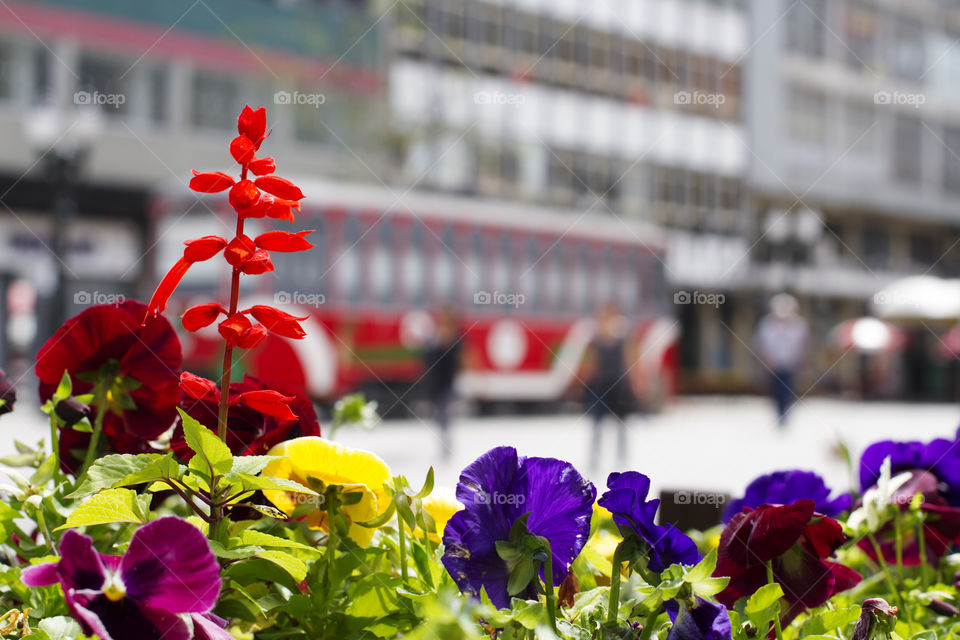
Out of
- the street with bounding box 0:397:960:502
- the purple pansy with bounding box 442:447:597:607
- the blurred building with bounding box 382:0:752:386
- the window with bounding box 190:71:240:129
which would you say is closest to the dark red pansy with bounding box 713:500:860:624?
the purple pansy with bounding box 442:447:597:607

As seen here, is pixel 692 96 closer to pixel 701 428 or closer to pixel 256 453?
pixel 701 428

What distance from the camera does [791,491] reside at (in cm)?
71

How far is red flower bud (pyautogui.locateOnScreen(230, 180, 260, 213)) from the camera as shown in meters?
0.48

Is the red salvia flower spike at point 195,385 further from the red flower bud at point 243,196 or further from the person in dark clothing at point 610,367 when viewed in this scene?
the person in dark clothing at point 610,367

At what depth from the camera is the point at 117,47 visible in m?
19.1

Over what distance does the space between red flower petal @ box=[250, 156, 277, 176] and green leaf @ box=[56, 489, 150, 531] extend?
0.52ft

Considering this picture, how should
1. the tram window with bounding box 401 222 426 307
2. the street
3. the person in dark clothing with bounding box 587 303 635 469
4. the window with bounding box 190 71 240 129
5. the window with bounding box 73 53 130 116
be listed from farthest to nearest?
the window with bounding box 190 71 240 129
the window with bounding box 73 53 130 116
the tram window with bounding box 401 222 426 307
the person in dark clothing with bounding box 587 303 635 469
the street

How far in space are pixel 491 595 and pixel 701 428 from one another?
1798 centimetres

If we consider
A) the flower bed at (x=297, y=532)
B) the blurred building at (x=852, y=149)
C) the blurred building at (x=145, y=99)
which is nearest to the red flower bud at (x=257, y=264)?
the flower bed at (x=297, y=532)

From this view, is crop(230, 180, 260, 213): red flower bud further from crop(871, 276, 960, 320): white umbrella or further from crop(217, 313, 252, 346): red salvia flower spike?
crop(871, 276, 960, 320): white umbrella

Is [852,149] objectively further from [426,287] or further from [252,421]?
[252,421]

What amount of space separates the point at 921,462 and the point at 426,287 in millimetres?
14511

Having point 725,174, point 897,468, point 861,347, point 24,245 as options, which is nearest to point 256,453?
point 897,468

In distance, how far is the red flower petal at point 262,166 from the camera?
1.65ft
